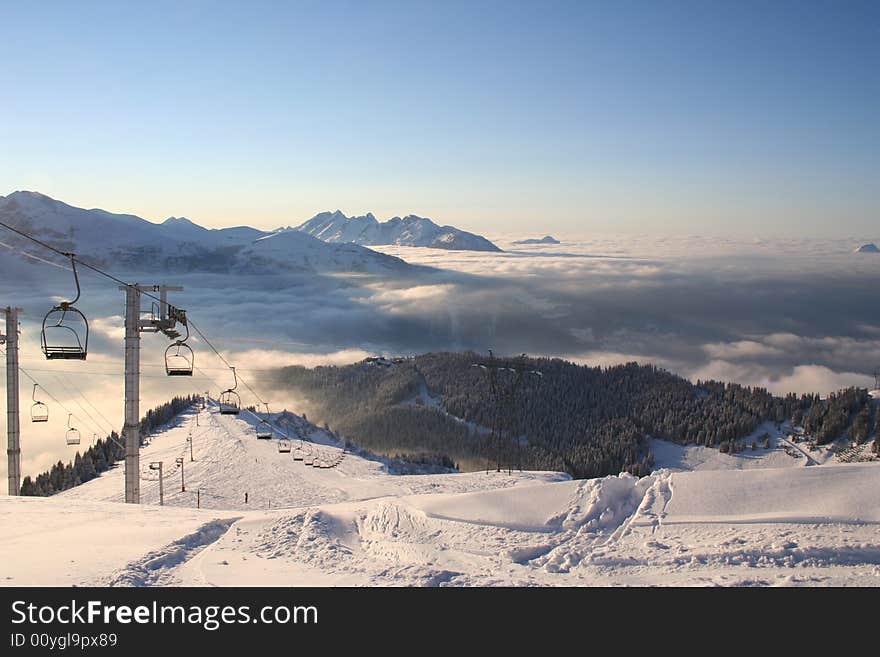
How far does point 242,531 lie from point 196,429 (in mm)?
97353

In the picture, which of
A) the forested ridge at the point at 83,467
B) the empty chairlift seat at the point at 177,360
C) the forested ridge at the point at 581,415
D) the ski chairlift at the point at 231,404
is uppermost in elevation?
the empty chairlift seat at the point at 177,360

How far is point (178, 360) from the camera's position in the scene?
2258cm

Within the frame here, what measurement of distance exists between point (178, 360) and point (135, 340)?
1615 millimetres

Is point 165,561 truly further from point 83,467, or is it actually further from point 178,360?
point 83,467

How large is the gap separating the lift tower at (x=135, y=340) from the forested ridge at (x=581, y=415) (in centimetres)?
11554

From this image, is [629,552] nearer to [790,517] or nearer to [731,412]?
[790,517]

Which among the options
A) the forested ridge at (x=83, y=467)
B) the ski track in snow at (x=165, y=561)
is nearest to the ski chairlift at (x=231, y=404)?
the ski track in snow at (x=165, y=561)

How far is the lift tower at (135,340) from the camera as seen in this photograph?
21859mm

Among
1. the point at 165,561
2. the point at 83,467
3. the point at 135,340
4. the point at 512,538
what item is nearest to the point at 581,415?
the point at 83,467

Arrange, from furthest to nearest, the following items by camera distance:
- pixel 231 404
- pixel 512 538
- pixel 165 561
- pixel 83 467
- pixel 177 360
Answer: pixel 83 467
pixel 231 404
pixel 177 360
pixel 512 538
pixel 165 561

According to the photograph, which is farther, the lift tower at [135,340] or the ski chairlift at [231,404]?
the ski chairlift at [231,404]

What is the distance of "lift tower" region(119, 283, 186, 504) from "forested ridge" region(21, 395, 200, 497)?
4692cm

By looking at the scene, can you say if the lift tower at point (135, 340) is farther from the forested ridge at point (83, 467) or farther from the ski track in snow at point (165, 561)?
the forested ridge at point (83, 467)

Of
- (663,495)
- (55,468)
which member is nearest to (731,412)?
(55,468)
